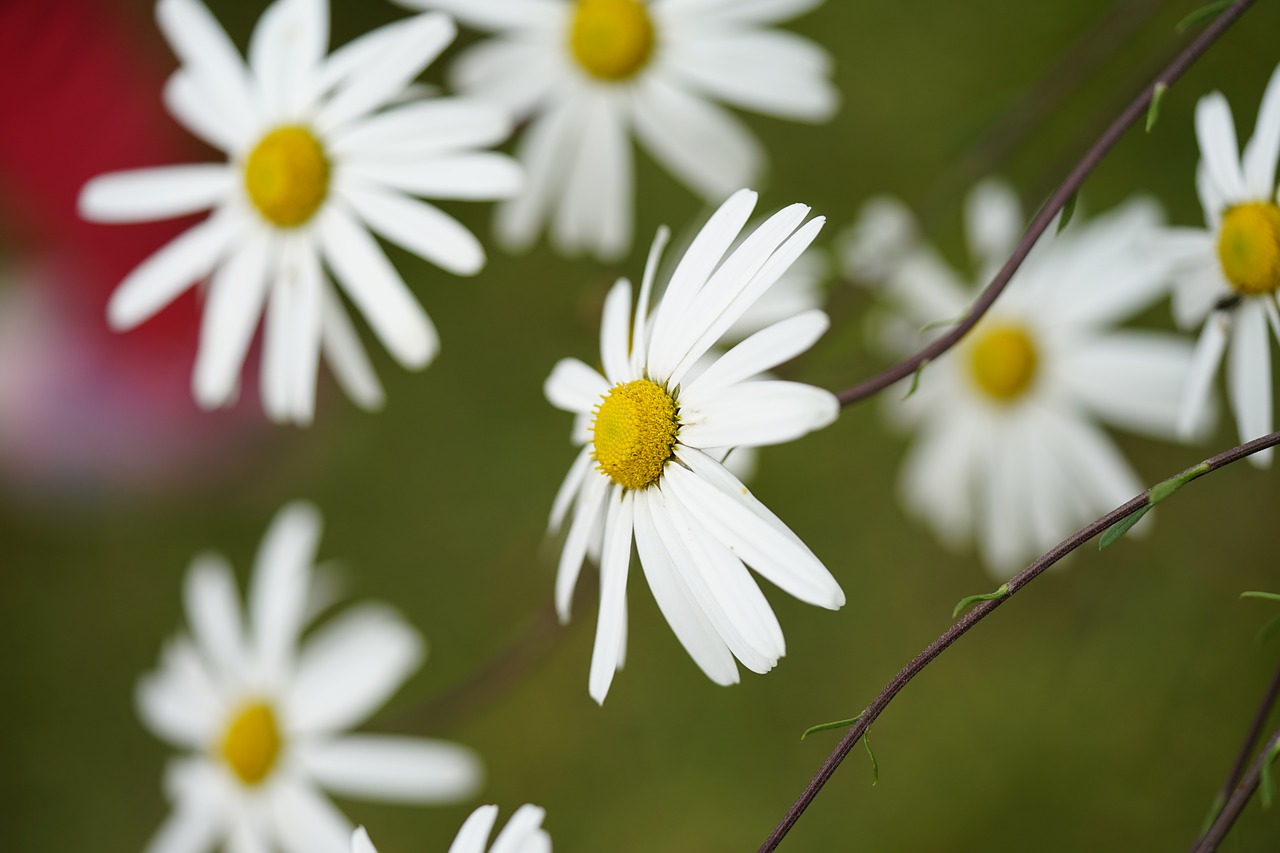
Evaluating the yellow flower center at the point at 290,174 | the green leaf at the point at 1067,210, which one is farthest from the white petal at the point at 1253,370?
the yellow flower center at the point at 290,174

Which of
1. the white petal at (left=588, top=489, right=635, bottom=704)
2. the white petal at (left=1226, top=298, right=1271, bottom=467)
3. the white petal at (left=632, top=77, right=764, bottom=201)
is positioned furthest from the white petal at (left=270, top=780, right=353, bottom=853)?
the white petal at (left=1226, top=298, right=1271, bottom=467)

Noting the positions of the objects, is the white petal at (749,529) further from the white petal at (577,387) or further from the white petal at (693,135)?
the white petal at (693,135)

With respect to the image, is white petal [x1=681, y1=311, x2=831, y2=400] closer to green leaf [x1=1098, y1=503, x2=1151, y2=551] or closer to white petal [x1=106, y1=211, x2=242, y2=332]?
green leaf [x1=1098, y1=503, x2=1151, y2=551]

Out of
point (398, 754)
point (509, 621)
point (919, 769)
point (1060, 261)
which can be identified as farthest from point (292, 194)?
point (919, 769)

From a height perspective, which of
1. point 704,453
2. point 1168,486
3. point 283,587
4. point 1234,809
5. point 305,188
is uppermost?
point 305,188

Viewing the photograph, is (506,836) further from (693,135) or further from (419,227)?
(693,135)

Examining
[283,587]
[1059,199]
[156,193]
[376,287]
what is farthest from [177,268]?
[1059,199]

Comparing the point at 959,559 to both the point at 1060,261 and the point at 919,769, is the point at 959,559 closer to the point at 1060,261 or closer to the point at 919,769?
the point at 919,769
